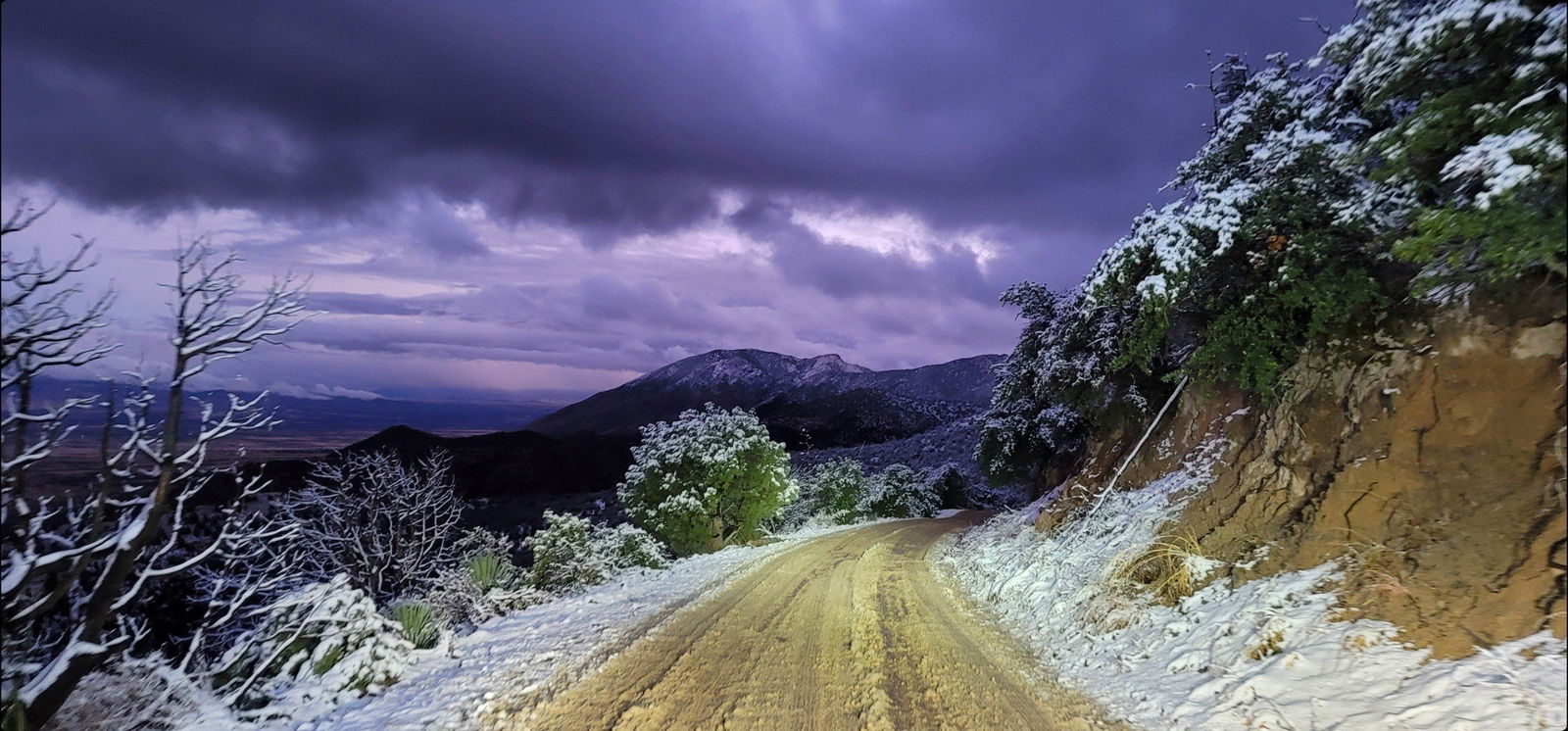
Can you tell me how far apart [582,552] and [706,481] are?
826cm

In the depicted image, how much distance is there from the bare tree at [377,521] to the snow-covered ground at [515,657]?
9.21m

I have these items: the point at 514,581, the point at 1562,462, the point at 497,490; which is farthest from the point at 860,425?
the point at 1562,462

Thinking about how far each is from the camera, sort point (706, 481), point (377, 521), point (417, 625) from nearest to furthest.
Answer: point (417, 625), point (377, 521), point (706, 481)

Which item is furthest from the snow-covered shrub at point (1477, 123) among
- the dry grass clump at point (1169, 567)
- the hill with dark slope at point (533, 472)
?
the hill with dark slope at point (533, 472)

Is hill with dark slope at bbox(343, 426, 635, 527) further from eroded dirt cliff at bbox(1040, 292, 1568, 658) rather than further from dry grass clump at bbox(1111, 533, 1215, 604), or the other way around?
eroded dirt cliff at bbox(1040, 292, 1568, 658)

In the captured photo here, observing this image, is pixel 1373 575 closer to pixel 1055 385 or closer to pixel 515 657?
pixel 515 657

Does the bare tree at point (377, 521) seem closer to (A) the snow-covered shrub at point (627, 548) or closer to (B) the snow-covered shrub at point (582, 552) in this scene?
(B) the snow-covered shrub at point (582, 552)

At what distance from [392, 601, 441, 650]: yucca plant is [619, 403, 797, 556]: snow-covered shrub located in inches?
597

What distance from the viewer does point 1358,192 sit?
6.54m

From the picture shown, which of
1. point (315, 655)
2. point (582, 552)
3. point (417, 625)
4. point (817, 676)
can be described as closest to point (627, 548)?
point (582, 552)

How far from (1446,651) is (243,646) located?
9768mm

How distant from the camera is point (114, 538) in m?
4.52

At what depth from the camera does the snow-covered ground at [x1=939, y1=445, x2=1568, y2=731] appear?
13.5 feet

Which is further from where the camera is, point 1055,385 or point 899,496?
point 899,496
